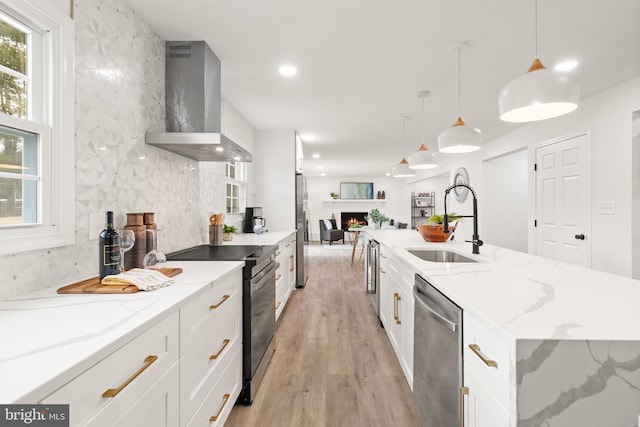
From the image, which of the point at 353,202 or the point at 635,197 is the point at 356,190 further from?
the point at 635,197

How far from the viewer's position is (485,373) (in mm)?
997

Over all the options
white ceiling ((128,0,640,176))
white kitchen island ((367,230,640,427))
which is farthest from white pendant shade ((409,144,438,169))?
white kitchen island ((367,230,640,427))

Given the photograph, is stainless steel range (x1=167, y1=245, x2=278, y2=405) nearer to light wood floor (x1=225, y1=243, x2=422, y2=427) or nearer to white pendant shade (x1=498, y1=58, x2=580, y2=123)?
light wood floor (x1=225, y1=243, x2=422, y2=427)

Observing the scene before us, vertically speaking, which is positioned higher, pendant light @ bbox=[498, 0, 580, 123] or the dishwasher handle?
pendant light @ bbox=[498, 0, 580, 123]

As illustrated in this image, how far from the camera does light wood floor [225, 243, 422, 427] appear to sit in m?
1.76

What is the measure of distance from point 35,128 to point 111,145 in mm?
410

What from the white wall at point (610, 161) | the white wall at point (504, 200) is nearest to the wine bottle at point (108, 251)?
the white wall at point (610, 161)

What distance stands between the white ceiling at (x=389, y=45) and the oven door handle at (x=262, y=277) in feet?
5.53

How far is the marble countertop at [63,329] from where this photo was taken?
600mm

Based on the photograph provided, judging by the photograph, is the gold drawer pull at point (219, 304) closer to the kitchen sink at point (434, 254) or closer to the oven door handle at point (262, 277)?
the oven door handle at point (262, 277)

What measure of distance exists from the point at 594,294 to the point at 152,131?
249 cm

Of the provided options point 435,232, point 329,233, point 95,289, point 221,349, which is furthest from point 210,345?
point 329,233

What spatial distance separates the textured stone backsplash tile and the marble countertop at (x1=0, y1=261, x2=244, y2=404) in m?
0.15

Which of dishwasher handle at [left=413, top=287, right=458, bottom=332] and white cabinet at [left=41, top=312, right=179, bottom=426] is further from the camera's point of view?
dishwasher handle at [left=413, top=287, right=458, bottom=332]
